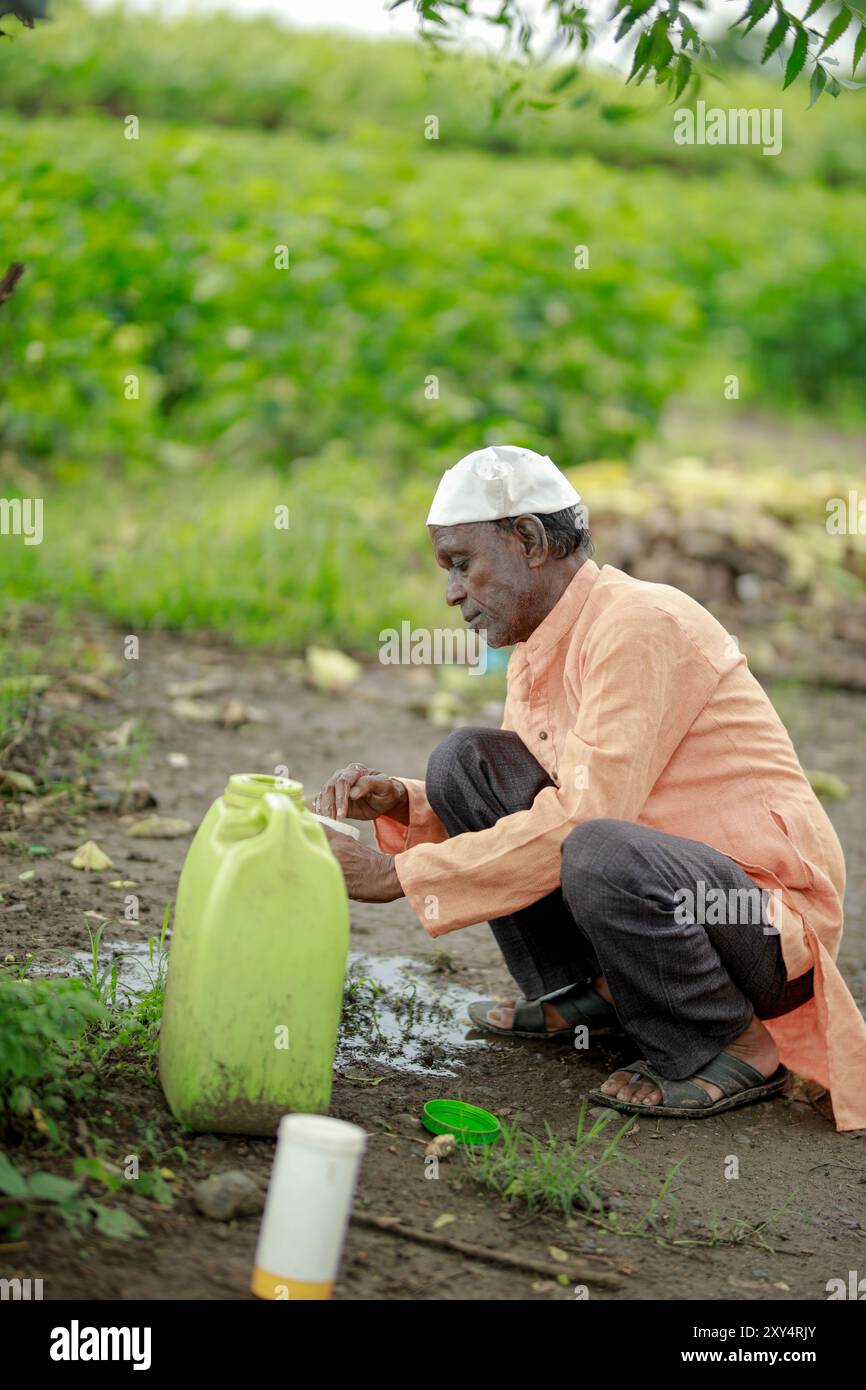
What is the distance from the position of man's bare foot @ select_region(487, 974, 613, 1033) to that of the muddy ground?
0.04m

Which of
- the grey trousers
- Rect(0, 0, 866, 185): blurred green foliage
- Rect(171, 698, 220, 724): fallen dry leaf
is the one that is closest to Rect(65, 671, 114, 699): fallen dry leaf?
Rect(171, 698, 220, 724): fallen dry leaf

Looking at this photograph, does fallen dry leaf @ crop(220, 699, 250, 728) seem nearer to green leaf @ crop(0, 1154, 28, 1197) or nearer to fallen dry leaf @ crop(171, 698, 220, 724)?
fallen dry leaf @ crop(171, 698, 220, 724)

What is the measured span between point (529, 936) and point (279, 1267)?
1.18 metres

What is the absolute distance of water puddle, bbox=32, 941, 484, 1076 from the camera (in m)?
2.66

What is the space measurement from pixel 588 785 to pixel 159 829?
1.54 meters

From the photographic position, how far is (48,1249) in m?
1.77

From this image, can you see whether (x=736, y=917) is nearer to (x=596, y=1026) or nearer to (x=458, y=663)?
(x=596, y=1026)

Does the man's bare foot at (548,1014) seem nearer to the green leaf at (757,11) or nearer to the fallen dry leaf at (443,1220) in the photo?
the fallen dry leaf at (443,1220)

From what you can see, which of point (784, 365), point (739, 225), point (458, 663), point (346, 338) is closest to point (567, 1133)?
point (458, 663)

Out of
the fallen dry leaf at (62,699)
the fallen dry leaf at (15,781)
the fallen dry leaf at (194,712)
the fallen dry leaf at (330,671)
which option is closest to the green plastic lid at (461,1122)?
the fallen dry leaf at (15,781)

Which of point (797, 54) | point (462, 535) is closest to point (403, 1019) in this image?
point (462, 535)

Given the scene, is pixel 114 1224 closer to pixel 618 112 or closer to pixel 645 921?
pixel 645 921

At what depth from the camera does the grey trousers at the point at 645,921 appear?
7.81 feet
